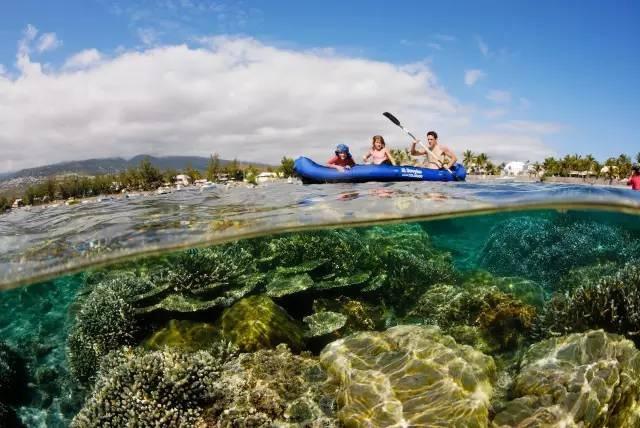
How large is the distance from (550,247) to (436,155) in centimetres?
537

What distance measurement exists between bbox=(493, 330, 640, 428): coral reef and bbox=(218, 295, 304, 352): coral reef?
388 centimetres

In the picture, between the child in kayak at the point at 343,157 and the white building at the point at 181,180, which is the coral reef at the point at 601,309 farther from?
the white building at the point at 181,180

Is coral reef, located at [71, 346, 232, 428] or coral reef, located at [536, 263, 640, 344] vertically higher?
coral reef, located at [536, 263, 640, 344]

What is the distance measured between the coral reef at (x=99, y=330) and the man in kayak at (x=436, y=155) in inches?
474

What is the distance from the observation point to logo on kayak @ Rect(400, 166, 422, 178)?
14.4 meters

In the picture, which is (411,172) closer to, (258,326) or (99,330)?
(258,326)

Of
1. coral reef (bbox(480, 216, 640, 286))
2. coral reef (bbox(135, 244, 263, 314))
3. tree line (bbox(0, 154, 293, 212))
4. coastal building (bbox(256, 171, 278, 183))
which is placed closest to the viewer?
coral reef (bbox(135, 244, 263, 314))

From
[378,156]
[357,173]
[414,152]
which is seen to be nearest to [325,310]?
[357,173]

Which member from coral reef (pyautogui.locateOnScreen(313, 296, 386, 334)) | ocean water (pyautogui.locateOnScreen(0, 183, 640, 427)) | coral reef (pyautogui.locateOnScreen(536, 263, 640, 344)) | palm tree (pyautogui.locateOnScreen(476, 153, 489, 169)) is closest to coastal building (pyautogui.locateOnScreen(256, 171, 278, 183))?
palm tree (pyautogui.locateOnScreen(476, 153, 489, 169))

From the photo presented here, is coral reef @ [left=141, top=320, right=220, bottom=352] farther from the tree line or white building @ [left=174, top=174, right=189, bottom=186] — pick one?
white building @ [left=174, top=174, right=189, bottom=186]

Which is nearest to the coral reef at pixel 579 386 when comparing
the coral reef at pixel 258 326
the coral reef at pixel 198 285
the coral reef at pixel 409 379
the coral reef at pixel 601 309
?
the coral reef at pixel 409 379

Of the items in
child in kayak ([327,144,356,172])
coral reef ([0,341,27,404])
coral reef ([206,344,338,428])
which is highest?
child in kayak ([327,144,356,172])

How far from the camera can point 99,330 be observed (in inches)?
337

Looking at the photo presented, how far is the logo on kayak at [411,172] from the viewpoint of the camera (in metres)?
14.4
